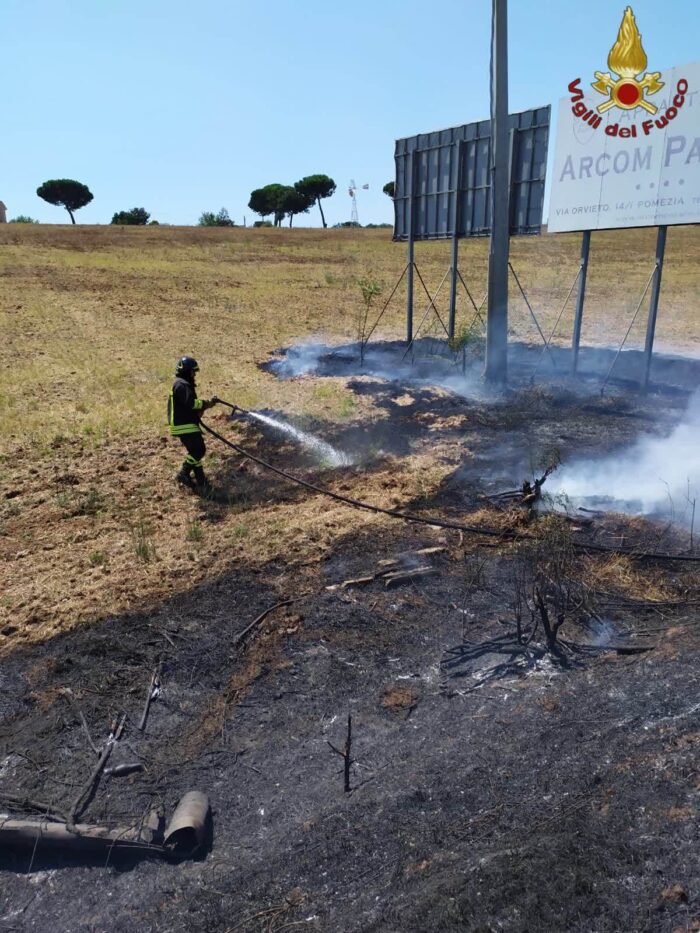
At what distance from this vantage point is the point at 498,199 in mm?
11406

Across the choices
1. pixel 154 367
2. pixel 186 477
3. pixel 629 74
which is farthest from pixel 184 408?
pixel 629 74

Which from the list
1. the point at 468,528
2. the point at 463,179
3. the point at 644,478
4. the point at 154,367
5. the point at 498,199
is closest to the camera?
the point at 468,528

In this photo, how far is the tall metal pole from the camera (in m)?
10.8

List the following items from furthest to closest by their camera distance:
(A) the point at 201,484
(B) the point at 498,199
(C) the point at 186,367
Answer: (B) the point at 498,199 → (A) the point at 201,484 → (C) the point at 186,367

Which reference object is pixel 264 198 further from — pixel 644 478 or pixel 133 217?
pixel 644 478

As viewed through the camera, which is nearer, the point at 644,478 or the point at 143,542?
the point at 143,542

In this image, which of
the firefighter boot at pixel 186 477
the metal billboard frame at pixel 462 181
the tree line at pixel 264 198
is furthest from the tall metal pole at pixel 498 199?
the tree line at pixel 264 198

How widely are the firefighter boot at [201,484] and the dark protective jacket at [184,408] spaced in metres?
0.54

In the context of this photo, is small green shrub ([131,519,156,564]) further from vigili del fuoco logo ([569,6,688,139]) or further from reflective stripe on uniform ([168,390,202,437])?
vigili del fuoco logo ([569,6,688,139])

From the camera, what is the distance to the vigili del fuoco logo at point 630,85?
9.86m

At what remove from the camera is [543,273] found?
1203 inches

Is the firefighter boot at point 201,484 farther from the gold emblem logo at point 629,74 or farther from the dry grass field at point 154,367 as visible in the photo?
the gold emblem logo at point 629,74

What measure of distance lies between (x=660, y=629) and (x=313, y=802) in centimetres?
278

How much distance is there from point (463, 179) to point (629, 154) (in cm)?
368
